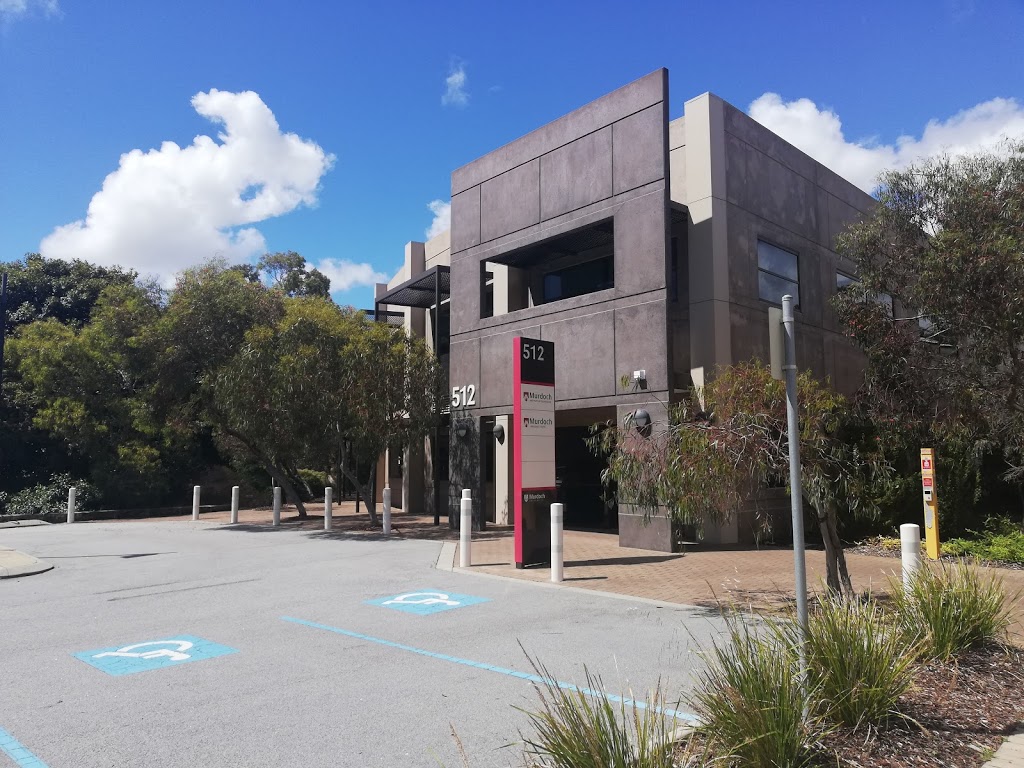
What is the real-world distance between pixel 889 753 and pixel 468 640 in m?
4.32

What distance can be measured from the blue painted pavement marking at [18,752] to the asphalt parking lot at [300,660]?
15mm

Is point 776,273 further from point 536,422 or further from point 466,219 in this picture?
point 536,422

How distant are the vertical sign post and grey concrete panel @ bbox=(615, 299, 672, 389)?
8.40 ft

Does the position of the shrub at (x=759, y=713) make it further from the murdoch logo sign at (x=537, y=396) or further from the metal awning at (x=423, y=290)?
the metal awning at (x=423, y=290)

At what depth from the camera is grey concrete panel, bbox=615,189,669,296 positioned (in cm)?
1551

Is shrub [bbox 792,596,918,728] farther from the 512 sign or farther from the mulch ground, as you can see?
the 512 sign

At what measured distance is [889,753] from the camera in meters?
4.24

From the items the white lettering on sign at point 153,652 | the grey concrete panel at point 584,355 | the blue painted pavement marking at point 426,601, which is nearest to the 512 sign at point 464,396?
the grey concrete panel at point 584,355

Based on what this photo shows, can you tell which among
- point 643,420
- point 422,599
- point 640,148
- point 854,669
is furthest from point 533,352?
point 854,669

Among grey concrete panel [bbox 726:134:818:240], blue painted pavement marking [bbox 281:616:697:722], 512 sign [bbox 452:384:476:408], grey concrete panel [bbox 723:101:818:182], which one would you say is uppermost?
grey concrete panel [bbox 723:101:818:182]

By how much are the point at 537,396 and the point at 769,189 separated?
867 cm

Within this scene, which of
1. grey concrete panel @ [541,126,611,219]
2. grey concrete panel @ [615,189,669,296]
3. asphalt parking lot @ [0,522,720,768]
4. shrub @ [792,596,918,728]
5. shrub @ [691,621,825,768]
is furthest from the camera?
grey concrete panel @ [541,126,611,219]

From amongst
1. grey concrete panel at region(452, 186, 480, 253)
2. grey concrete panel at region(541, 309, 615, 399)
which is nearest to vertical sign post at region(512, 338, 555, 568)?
grey concrete panel at region(541, 309, 615, 399)

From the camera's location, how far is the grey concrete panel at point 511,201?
736 inches
